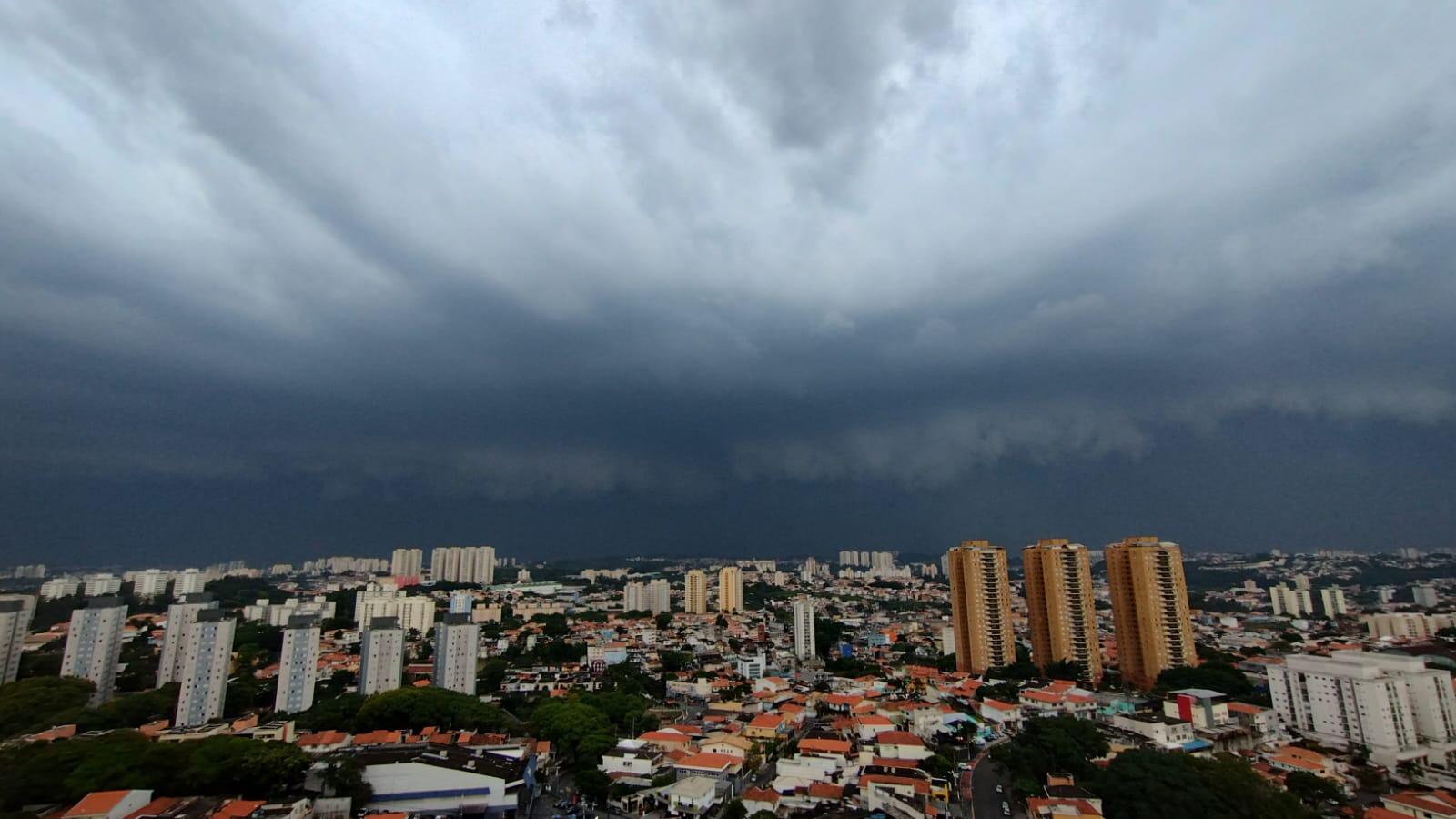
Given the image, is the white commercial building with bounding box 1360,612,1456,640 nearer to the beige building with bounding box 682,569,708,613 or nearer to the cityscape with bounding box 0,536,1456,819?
the cityscape with bounding box 0,536,1456,819

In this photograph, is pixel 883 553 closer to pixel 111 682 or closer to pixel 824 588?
pixel 824 588

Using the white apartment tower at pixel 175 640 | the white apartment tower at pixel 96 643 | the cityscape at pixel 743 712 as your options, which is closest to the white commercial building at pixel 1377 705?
the cityscape at pixel 743 712

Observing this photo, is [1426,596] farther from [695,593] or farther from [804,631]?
[695,593]

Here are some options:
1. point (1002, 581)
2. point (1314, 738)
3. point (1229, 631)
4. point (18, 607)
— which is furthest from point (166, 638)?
point (1229, 631)

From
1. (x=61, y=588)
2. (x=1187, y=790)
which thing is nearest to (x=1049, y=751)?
(x=1187, y=790)

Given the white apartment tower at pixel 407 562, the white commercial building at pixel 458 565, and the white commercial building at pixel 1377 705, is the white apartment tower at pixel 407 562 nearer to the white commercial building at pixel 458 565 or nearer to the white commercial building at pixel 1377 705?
the white commercial building at pixel 458 565

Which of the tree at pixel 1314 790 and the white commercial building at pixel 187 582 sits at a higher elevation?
the white commercial building at pixel 187 582
